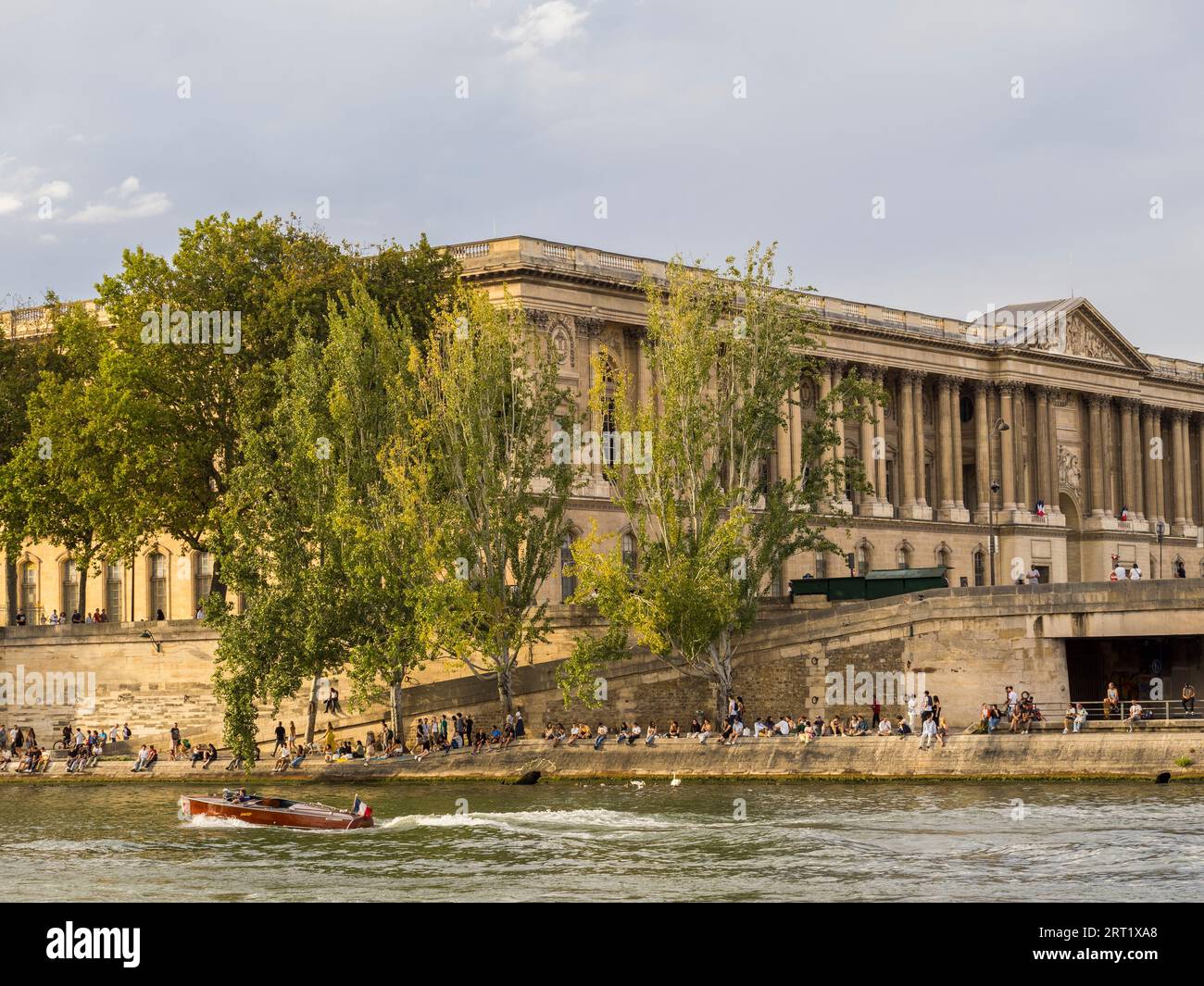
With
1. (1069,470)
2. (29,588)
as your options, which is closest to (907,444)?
(1069,470)

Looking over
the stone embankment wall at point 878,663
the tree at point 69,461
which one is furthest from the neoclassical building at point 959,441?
the stone embankment wall at point 878,663

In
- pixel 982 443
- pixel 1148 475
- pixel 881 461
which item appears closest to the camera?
pixel 881 461

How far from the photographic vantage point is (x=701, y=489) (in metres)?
58.4

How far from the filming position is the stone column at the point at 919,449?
98.2 meters

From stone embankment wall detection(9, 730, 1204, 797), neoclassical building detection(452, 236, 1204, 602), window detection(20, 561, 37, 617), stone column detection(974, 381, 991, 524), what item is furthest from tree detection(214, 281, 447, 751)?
stone column detection(974, 381, 991, 524)

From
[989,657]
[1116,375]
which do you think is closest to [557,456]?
[989,657]

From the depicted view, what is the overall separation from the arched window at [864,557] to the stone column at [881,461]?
7.01ft

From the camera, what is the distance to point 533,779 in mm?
55250

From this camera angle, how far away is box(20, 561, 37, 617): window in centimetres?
8519

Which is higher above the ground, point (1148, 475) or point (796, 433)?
point (796, 433)

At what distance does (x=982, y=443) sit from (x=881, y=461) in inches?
339

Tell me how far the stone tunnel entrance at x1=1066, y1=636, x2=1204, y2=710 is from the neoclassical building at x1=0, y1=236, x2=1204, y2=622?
21.5 metres

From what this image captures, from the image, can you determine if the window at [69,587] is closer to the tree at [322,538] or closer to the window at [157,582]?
the window at [157,582]
